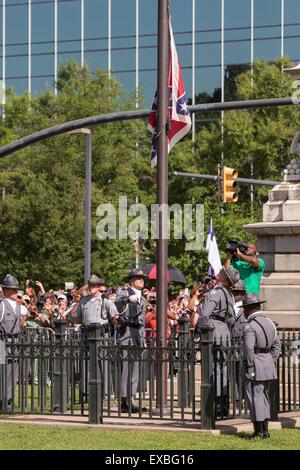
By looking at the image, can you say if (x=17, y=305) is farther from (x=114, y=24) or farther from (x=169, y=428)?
(x=114, y=24)

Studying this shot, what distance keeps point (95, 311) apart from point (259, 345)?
16.5ft

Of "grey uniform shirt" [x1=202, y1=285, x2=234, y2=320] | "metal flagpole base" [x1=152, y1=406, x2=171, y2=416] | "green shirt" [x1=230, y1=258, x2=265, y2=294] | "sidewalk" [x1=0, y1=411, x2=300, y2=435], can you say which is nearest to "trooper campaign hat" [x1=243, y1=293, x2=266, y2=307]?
"sidewalk" [x1=0, y1=411, x2=300, y2=435]

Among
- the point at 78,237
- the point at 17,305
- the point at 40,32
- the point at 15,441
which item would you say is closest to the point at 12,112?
the point at 78,237

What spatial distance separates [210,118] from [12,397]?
49.8m

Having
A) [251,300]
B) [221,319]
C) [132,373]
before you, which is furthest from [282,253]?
[251,300]

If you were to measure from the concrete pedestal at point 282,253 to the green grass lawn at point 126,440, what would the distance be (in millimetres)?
4591

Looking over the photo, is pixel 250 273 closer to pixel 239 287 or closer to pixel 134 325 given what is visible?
pixel 239 287

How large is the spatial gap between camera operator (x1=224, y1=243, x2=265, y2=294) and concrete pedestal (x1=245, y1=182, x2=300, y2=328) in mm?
744

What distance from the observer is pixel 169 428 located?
49.9ft

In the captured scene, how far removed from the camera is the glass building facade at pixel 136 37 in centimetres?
6631

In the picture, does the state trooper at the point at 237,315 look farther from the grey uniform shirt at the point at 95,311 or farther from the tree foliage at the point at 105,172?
the tree foliage at the point at 105,172

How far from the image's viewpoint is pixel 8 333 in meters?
17.8

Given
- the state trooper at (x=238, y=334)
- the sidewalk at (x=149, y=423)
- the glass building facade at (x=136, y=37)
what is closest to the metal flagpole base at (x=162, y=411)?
the sidewalk at (x=149, y=423)

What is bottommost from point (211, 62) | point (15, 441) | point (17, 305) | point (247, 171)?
point (15, 441)
